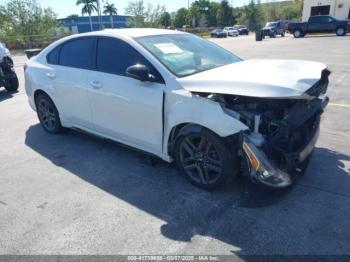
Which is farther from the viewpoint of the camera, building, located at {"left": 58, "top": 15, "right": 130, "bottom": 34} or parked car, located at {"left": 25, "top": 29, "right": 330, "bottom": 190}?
building, located at {"left": 58, "top": 15, "right": 130, "bottom": 34}

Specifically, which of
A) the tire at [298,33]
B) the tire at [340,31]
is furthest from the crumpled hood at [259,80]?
the tire at [298,33]

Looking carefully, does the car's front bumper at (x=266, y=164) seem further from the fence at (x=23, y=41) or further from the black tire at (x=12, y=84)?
the fence at (x=23, y=41)

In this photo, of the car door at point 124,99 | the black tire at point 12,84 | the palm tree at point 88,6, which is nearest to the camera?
the car door at point 124,99

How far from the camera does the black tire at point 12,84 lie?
936cm

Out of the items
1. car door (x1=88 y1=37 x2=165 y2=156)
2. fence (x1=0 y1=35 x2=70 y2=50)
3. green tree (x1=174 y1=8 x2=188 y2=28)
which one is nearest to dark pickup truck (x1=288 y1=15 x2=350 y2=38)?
fence (x1=0 y1=35 x2=70 y2=50)

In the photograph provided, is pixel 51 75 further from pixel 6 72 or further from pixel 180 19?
pixel 180 19

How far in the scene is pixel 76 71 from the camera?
4629mm

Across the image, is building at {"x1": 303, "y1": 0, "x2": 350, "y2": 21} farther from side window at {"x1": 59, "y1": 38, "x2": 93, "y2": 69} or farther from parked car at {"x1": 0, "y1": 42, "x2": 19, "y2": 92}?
side window at {"x1": 59, "y1": 38, "x2": 93, "y2": 69}

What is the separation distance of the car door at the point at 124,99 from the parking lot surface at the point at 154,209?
0.48m

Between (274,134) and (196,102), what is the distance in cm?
83

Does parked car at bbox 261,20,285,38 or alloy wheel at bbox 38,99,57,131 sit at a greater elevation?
parked car at bbox 261,20,285,38

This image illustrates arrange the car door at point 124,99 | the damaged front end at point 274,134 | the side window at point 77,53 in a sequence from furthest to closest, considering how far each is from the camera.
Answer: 1. the side window at point 77,53
2. the car door at point 124,99
3. the damaged front end at point 274,134

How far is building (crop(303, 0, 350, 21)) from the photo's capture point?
41.7 meters

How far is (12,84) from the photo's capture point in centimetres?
951
